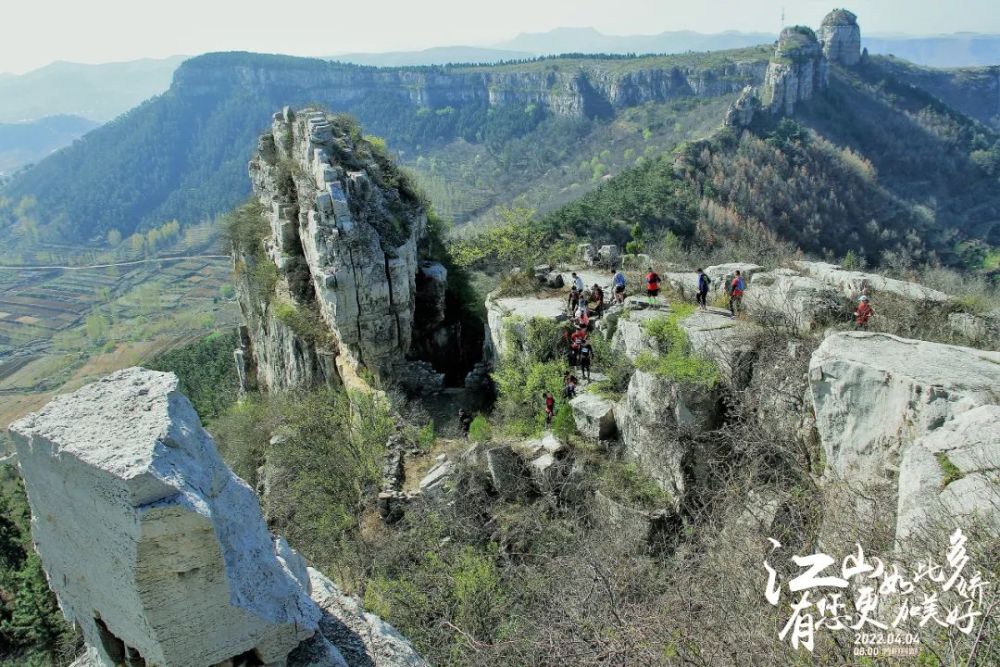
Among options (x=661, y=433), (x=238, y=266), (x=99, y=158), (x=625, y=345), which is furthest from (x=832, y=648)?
(x=99, y=158)

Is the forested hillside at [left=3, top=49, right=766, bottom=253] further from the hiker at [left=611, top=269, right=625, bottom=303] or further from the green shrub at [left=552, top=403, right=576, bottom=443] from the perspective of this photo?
the green shrub at [left=552, top=403, right=576, bottom=443]

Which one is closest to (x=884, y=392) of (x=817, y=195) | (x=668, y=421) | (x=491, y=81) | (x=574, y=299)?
(x=668, y=421)

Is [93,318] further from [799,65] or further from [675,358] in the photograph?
[675,358]

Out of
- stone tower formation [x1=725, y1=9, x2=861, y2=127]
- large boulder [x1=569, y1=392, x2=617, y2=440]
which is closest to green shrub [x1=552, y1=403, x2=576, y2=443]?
large boulder [x1=569, y1=392, x2=617, y2=440]

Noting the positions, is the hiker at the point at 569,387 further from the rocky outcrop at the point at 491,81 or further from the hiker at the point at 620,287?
the rocky outcrop at the point at 491,81

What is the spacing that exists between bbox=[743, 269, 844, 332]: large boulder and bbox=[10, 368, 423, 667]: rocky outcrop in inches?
422

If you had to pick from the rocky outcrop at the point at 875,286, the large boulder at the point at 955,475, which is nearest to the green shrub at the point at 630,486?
the large boulder at the point at 955,475

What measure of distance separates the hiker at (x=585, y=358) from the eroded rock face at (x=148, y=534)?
416 inches

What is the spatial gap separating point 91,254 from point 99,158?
26740 millimetres

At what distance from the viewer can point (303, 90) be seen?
141500 mm

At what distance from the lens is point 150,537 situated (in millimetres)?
5160

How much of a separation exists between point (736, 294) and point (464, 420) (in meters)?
7.65

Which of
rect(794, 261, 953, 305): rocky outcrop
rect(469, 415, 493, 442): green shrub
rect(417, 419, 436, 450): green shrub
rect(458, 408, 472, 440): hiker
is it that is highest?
rect(794, 261, 953, 305): rocky outcrop

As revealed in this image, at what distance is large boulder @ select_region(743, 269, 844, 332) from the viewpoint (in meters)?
13.2
